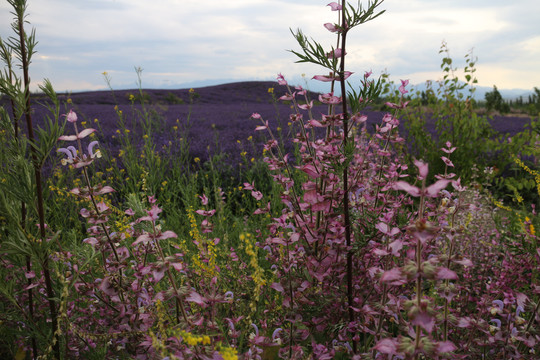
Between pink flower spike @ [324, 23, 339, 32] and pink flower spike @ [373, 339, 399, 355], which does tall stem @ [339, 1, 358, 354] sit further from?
pink flower spike @ [373, 339, 399, 355]

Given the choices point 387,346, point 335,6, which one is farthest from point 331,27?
point 387,346

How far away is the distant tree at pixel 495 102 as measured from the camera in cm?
1888

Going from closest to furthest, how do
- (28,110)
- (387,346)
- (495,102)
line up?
(387,346), (28,110), (495,102)

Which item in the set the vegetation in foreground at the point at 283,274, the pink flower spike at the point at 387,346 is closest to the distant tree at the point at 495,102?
the vegetation in foreground at the point at 283,274

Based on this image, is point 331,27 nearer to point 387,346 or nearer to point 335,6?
point 335,6

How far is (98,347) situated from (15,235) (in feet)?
2.26

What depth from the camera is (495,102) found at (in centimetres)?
1966

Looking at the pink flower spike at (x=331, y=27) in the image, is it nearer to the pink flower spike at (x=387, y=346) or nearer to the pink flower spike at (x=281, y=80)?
the pink flower spike at (x=281, y=80)

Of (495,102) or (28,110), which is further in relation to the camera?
(495,102)

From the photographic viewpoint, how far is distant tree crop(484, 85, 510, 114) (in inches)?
743

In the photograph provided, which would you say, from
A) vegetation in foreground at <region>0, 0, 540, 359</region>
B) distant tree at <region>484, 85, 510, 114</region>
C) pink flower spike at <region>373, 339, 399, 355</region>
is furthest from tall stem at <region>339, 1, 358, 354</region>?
distant tree at <region>484, 85, 510, 114</region>

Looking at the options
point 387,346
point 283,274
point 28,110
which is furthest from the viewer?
point 283,274

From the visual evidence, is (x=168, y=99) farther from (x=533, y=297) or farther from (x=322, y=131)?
(x=533, y=297)

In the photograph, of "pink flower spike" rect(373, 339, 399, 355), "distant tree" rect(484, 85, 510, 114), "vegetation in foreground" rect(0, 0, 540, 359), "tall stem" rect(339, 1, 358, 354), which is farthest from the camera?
"distant tree" rect(484, 85, 510, 114)
